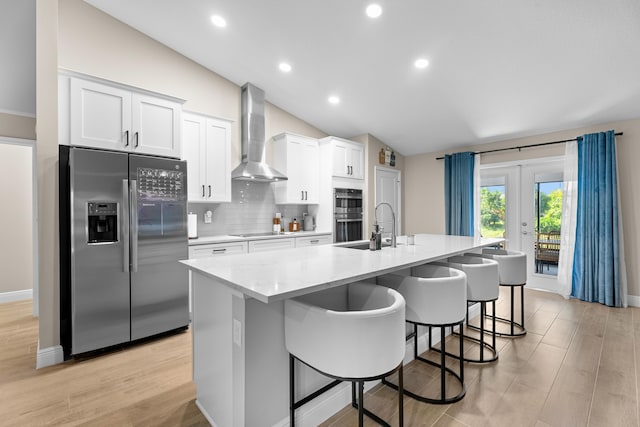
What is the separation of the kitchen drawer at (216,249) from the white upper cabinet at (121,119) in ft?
3.31

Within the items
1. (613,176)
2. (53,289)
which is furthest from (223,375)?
(613,176)

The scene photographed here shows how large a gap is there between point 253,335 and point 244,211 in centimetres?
308

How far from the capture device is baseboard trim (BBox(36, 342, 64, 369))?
2434mm

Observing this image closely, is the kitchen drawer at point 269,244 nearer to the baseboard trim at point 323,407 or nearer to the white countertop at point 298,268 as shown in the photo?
the white countertop at point 298,268

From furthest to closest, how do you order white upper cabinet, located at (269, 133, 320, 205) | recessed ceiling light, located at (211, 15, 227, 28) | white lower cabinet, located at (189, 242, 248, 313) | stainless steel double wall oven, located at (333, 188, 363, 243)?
stainless steel double wall oven, located at (333, 188, 363, 243), white upper cabinet, located at (269, 133, 320, 205), white lower cabinet, located at (189, 242, 248, 313), recessed ceiling light, located at (211, 15, 227, 28)

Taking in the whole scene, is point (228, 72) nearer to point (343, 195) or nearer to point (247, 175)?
point (247, 175)

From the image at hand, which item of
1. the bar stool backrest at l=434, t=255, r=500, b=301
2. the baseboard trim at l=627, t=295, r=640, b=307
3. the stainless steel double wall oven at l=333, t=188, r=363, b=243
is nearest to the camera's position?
the bar stool backrest at l=434, t=255, r=500, b=301

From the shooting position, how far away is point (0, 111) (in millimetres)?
3590

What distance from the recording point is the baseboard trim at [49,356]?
2.43 meters

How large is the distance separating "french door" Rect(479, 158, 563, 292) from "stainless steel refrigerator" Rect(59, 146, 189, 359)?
4770 mm

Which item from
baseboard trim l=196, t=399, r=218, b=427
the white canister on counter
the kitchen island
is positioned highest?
the white canister on counter

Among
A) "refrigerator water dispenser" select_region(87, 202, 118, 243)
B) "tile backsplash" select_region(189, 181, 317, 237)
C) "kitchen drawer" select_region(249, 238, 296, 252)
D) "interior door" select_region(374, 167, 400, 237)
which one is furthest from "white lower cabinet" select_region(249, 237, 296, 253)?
"interior door" select_region(374, 167, 400, 237)

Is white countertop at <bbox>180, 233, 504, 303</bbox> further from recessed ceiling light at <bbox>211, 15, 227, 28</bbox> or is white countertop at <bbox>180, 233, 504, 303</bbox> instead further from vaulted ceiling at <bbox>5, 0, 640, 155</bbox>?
recessed ceiling light at <bbox>211, 15, 227, 28</bbox>

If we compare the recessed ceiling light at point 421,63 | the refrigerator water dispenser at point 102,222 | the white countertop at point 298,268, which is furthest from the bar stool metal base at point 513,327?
the refrigerator water dispenser at point 102,222
